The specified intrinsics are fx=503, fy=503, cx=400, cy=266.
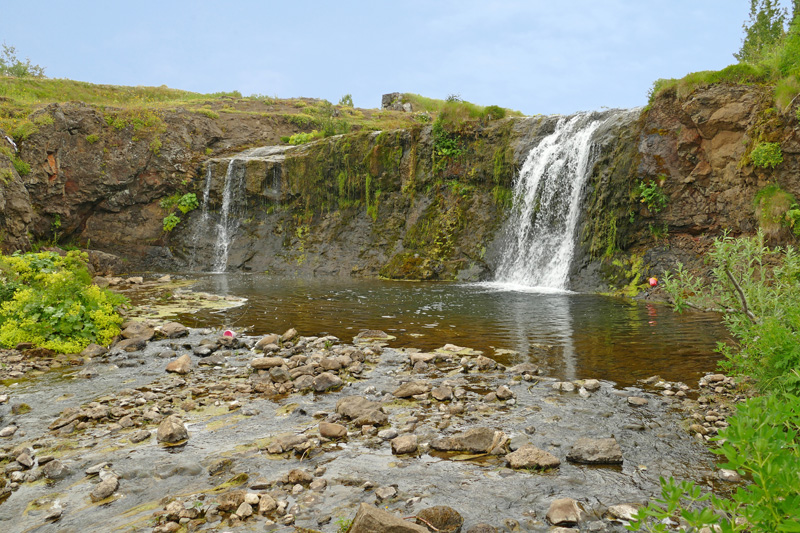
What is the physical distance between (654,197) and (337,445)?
1429 cm

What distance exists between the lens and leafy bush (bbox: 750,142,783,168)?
511 inches

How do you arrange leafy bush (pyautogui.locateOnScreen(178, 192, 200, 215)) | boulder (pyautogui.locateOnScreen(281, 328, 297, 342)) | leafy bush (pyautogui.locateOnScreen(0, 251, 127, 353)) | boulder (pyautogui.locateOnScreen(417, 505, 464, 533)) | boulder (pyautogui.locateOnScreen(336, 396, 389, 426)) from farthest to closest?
leafy bush (pyautogui.locateOnScreen(178, 192, 200, 215)) < boulder (pyautogui.locateOnScreen(281, 328, 297, 342)) < leafy bush (pyautogui.locateOnScreen(0, 251, 127, 353)) < boulder (pyautogui.locateOnScreen(336, 396, 389, 426)) < boulder (pyautogui.locateOnScreen(417, 505, 464, 533))

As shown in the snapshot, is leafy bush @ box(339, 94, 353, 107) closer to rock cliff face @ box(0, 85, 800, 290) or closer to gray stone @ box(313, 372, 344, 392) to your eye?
rock cliff face @ box(0, 85, 800, 290)

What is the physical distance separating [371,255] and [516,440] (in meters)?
19.2

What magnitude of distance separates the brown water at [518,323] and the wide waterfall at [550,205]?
2.15 metres

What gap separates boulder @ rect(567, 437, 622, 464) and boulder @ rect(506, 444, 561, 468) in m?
0.20

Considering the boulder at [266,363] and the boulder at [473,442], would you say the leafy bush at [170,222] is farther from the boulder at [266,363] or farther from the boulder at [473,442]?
the boulder at [473,442]

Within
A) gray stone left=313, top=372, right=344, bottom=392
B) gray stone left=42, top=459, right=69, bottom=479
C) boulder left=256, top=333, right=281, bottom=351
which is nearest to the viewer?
gray stone left=42, top=459, right=69, bottom=479

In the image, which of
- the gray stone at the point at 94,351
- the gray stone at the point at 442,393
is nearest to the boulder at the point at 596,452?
the gray stone at the point at 442,393

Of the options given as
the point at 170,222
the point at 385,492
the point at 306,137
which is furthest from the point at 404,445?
the point at 306,137

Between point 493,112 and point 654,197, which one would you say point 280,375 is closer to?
point 654,197

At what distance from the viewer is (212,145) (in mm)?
29906

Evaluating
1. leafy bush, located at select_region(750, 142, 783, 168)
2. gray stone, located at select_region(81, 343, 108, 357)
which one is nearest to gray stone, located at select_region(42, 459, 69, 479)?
gray stone, located at select_region(81, 343, 108, 357)

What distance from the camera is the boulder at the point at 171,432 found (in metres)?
4.82
